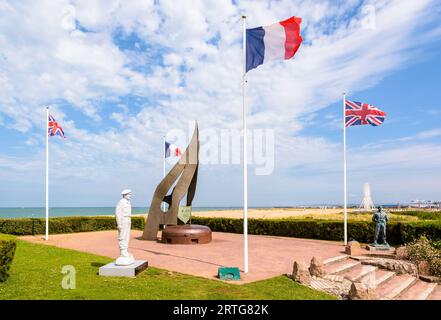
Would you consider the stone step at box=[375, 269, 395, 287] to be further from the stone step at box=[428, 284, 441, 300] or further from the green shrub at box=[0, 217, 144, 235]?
the green shrub at box=[0, 217, 144, 235]

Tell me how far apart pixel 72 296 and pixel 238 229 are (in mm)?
18237

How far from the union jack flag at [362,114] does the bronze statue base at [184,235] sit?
374 inches

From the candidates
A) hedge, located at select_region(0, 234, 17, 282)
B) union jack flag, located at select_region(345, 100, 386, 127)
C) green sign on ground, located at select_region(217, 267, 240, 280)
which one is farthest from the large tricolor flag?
hedge, located at select_region(0, 234, 17, 282)

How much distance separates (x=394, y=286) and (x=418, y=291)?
2.45ft

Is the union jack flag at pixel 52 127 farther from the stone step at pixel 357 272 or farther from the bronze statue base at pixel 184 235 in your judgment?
the stone step at pixel 357 272

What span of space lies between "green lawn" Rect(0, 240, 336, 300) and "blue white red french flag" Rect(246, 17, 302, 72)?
701 cm

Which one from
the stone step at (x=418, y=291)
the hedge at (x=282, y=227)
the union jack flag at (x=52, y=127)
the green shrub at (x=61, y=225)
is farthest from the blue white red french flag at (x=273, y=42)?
the green shrub at (x=61, y=225)

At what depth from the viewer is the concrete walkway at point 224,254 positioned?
12.3 metres

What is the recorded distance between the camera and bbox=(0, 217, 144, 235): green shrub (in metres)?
24.4

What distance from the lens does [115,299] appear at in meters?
8.12

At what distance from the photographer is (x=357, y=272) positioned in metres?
12.8

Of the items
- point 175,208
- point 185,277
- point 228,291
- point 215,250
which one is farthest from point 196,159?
point 228,291

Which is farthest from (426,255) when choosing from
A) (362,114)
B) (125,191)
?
(125,191)
